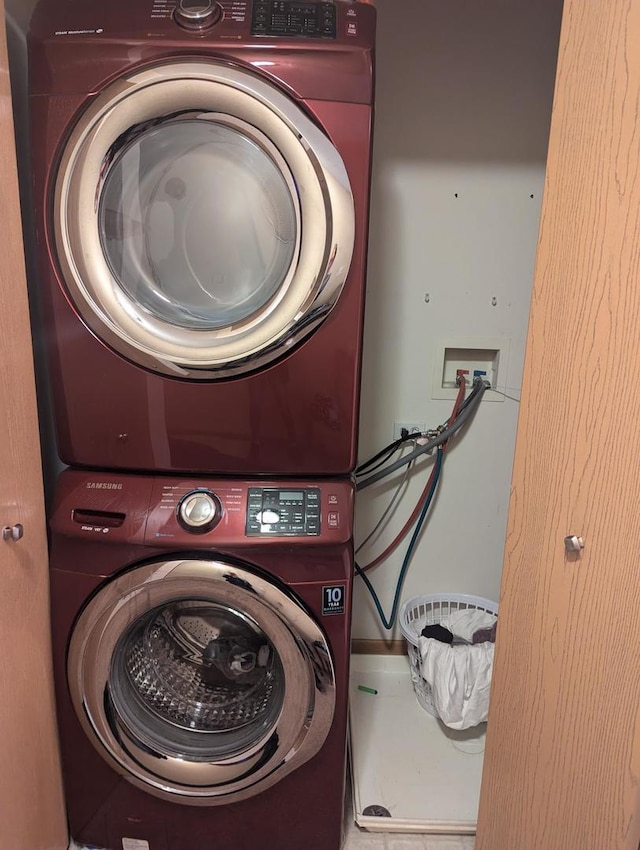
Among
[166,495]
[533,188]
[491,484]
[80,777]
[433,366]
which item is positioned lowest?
[80,777]

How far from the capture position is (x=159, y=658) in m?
1.28

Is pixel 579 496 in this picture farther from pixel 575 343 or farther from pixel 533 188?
pixel 533 188

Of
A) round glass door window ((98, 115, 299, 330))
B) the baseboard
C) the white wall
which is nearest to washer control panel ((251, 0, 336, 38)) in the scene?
round glass door window ((98, 115, 299, 330))

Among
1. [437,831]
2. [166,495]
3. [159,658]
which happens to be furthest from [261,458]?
[437,831]

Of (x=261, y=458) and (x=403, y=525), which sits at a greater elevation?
(x=261, y=458)

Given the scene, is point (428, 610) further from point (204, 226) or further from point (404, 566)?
point (204, 226)

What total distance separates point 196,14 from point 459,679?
1.67 m

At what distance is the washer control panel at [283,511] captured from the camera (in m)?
1.10

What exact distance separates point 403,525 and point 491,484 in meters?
0.31

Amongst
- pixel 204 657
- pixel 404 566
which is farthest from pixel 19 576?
pixel 404 566

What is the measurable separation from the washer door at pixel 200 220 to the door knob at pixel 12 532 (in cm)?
37

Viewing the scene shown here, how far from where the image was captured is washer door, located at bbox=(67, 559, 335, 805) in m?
1.11

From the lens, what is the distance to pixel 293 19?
1019mm

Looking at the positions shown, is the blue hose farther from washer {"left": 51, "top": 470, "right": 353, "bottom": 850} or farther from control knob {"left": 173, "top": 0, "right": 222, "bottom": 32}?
control knob {"left": 173, "top": 0, "right": 222, "bottom": 32}
